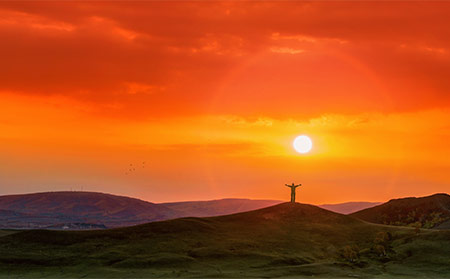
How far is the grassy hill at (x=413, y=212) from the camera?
169625mm

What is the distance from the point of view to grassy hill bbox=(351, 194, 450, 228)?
6678 inches

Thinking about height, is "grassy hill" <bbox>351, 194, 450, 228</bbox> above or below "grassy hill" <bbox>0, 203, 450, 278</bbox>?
above

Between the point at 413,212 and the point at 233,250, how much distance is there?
3801 inches

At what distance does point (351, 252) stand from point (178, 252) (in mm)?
29830

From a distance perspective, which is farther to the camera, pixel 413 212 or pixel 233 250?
pixel 413 212

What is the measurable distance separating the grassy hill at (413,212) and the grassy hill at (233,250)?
169ft

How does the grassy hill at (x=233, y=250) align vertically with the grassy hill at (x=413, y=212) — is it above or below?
below

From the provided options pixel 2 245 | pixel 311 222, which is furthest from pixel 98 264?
pixel 311 222

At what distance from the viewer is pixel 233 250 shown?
335ft

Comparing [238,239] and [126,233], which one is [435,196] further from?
[126,233]

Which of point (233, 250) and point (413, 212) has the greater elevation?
point (413, 212)

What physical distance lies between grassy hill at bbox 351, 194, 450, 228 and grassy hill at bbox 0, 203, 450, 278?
5142 centimetres

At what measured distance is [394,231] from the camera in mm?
116188

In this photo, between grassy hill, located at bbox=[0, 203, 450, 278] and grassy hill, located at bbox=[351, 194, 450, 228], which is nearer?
grassy hill, located at bbox=[0, 203, 450, 278]
